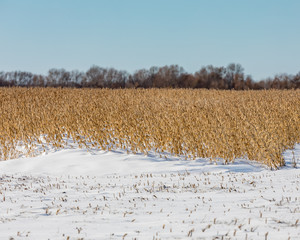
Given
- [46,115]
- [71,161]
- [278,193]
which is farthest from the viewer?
[46,115]

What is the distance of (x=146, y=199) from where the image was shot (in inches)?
268

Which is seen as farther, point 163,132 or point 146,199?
point 163,132

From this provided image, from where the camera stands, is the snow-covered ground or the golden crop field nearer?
the snow-covered ground

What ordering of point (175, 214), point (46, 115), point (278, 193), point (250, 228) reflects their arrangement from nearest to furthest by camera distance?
point (250, 228) < point (175, 214) < point (278, 193) < point (46, 115)

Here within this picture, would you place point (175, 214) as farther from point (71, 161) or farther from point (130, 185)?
point (71, 161)

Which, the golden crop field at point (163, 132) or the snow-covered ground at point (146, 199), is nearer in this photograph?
the snow-covered ground at point (146, 199)

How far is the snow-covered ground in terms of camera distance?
197 inches

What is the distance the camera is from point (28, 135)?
13688mm

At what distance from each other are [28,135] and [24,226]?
881cm

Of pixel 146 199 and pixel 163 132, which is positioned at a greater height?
pixel 163 132

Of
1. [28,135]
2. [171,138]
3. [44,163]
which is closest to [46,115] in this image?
[28,135]

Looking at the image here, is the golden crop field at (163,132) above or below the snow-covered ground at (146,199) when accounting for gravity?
above

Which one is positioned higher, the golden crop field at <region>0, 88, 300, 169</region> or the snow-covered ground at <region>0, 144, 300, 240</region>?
the golden crop field at <region>0, 88, 300, 169</region>

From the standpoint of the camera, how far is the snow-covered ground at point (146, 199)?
197 inches
